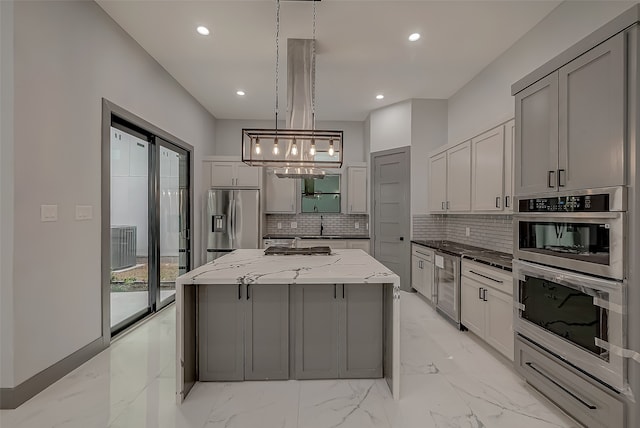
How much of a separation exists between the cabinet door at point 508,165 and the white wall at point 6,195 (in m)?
3.95

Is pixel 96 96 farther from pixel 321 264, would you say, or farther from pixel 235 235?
pixel 235 235

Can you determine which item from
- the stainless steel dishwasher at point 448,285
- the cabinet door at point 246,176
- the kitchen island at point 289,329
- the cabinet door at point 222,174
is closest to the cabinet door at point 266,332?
the kitchen island at point 289,329

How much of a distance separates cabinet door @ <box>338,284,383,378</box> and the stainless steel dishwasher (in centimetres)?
155

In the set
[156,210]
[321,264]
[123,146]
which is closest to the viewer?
[321,264]

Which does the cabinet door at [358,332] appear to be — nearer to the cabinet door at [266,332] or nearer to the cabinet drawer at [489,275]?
the cabinet door at [266,332]

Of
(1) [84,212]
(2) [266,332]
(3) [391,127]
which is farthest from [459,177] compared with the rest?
(1) [84,212]

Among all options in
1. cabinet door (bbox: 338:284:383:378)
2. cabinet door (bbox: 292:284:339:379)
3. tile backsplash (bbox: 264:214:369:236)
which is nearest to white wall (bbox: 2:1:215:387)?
cabinet door (bbox: 292:284:339:379)

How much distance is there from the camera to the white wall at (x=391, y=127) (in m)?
5.08

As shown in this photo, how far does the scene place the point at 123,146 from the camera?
11.2 feet

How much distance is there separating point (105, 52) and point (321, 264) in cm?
283

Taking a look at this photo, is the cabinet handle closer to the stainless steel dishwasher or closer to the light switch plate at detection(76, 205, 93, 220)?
the stainless steel dishwasher

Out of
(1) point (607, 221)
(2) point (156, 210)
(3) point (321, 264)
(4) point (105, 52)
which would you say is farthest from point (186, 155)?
(1) point (607, 221)

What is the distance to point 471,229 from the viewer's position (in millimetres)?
4316

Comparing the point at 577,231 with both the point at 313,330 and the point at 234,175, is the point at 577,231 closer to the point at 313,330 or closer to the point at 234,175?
the point at 313,330
